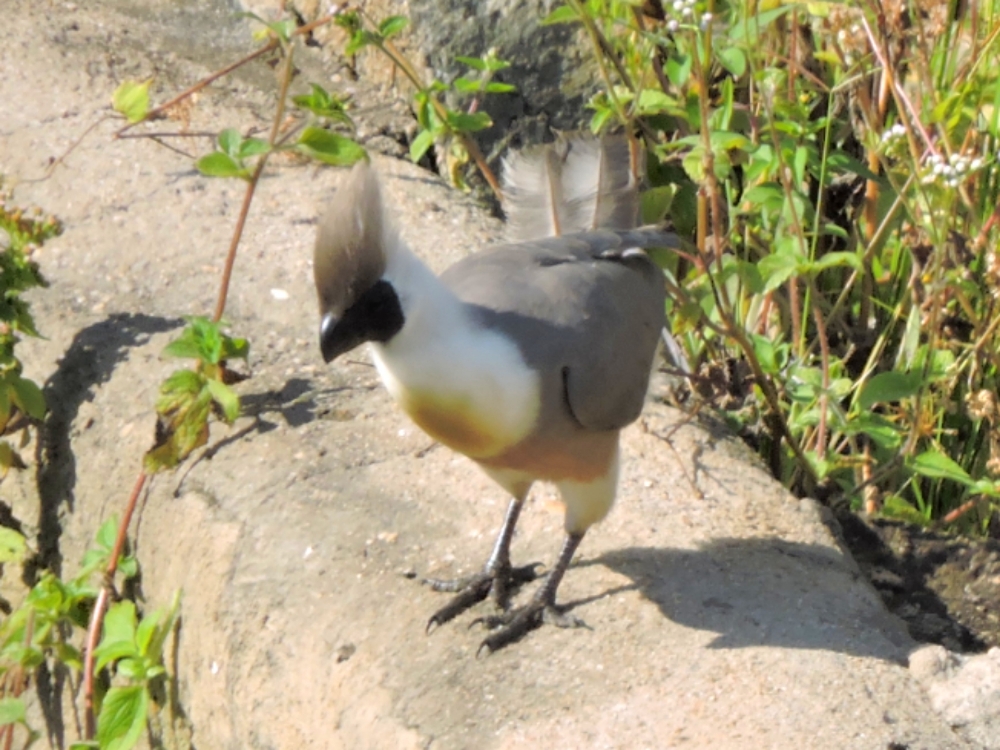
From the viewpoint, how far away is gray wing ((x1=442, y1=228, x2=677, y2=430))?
267 cm

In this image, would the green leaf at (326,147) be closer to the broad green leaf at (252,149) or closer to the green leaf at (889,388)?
the broad green leaf at (252,149)

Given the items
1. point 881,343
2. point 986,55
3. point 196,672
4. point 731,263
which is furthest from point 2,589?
point 986,55

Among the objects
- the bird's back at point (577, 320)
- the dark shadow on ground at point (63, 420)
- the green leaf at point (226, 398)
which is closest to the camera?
the bird's back at point (577, 320)

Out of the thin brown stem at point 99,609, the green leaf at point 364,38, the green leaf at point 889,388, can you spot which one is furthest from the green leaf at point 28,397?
the green leaf at point 889,388

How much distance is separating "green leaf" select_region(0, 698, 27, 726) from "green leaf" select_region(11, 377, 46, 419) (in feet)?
3.16

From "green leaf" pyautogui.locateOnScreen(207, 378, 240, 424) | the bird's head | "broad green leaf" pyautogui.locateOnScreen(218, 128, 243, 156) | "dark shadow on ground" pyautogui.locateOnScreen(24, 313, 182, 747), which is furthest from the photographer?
"dark shadow on ground" pyautogui.locateOnScreen(24, 313, 182, 747)

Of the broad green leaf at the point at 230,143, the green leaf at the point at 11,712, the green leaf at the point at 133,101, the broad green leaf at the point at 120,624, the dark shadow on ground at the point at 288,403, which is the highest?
the green leaf at the point at 133,101

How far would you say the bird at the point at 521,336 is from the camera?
2359 mm

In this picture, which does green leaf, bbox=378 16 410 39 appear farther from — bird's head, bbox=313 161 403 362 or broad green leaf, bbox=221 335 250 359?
bird's head, bbox=313 161 403 362

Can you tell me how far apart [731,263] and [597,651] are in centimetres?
111

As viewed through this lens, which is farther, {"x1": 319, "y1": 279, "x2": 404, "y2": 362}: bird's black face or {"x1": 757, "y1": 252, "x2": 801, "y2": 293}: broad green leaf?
{"x1": 757, "y1": 252, "x2": 801, "y2": 293}: broad green leaf

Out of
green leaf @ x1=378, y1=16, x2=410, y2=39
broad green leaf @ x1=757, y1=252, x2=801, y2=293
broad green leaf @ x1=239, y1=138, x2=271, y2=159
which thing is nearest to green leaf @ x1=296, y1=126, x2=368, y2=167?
broad green leaf @ x1=239, y1=138, x2=271, y2=159

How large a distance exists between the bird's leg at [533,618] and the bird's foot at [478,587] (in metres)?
0.07

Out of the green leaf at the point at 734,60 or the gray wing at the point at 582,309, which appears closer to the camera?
the gray wing at the point at 582,309
